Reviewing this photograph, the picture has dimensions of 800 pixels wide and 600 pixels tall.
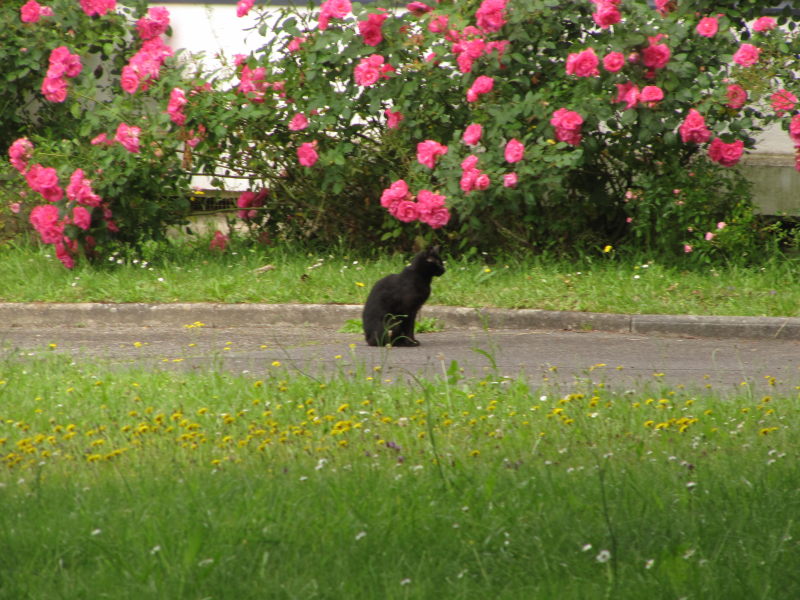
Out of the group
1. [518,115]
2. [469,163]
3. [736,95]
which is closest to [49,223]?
[469,163]

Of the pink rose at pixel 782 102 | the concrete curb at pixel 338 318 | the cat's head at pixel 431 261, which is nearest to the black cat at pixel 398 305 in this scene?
the cat's head at pixel 431 261

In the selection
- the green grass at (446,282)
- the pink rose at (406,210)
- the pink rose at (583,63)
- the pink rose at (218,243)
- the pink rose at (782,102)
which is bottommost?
the pink rose at (218,243)

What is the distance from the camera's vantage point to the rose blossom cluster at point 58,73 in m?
9.78

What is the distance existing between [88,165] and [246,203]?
1.38 meters

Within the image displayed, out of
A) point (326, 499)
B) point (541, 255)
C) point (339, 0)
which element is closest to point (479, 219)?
point (541, 255)

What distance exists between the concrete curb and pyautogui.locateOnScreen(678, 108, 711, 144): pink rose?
164 centimetres

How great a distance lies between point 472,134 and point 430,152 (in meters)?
0.34

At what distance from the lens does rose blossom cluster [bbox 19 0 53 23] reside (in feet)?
33.3

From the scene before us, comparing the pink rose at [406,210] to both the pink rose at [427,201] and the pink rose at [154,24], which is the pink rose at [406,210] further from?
the pink rose at [154,24]

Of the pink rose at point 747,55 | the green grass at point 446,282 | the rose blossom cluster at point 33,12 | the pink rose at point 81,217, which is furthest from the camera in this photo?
the rose blossom cluster at point 33,12

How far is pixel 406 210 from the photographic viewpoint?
9102 mm

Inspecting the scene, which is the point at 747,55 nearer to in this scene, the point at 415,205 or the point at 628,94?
the point at 628,94

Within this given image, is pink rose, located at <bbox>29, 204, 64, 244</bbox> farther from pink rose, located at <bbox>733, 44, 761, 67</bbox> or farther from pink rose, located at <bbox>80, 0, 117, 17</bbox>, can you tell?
pink rose, located at <bbox>733, 44, 761, 67</bbox>

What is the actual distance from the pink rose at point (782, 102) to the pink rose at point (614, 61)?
115cm
